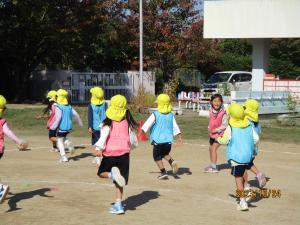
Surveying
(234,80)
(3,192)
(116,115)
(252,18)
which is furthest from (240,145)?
(234,80)

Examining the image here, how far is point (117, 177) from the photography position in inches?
355

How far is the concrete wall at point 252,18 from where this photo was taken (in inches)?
1187

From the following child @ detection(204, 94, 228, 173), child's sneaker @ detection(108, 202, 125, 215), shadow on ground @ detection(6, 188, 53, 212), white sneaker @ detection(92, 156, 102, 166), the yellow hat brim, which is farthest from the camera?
white sneaker @ detection(92, 156, 102, 166)

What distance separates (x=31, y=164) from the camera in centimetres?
1393

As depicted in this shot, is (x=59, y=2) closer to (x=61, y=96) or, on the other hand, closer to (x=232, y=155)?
(x=61, y=96)

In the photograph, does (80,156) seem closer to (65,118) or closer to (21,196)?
(65,118)

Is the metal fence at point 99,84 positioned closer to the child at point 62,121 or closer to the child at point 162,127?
the child at point 62,121

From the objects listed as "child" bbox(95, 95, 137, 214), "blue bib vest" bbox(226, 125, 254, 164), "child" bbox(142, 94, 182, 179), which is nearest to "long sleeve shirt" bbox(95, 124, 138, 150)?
"child" bbox(95, 95, 137, 214)

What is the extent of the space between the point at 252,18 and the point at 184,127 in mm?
10725

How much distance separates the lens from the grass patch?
2005 cm

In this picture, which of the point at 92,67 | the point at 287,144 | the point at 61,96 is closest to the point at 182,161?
the point at 61,96

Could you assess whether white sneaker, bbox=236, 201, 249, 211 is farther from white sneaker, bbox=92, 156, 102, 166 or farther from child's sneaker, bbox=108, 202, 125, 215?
white sneaker, bbox=92, 156, 102, 166

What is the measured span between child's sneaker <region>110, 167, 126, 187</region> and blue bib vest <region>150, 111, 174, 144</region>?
264 centimetres

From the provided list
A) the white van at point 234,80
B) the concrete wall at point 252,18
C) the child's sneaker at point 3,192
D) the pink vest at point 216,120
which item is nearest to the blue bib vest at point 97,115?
the pink vest at point 216,120
